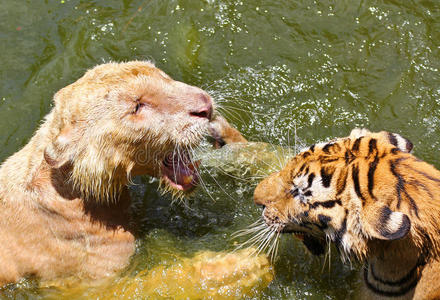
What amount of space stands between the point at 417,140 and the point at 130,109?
3.22 meters

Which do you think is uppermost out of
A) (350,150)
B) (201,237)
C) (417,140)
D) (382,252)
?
(350,150)

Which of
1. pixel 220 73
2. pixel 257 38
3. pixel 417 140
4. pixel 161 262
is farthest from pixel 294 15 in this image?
pixel 161 262

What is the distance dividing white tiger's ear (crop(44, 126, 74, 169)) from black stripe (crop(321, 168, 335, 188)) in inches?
74.5

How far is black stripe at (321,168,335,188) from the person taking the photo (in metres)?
3.74

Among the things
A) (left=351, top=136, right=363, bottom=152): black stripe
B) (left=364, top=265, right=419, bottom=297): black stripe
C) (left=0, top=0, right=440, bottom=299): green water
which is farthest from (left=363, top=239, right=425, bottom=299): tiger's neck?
(left=0, top=0, right=440, bottom=299): green water

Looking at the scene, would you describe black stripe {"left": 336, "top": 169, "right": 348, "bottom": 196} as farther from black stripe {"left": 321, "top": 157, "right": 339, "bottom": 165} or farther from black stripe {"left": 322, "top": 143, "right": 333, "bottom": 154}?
black stripe {"left": 322, "top": 143, "right": 333, "bottom": 154}

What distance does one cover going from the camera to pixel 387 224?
3182mm

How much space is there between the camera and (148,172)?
14.6ft

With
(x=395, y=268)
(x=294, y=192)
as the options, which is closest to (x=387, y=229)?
(x=395, y=268)

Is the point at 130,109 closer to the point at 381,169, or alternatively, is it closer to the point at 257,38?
the point at 381,169

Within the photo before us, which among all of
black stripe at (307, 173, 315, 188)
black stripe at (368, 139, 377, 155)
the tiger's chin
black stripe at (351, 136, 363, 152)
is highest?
black stripe at (368, 139, 377, 155)

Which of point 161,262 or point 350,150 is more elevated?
point 350,150

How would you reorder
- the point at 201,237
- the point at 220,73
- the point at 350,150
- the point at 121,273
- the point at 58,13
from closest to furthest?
the point at 350,150
the point at 121,273
the point at 201,237
the point at 220,73
the point at 58,13

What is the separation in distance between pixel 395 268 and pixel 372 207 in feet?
1.99
